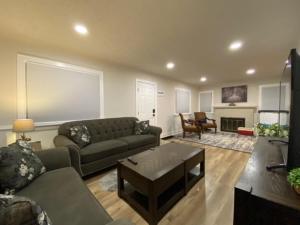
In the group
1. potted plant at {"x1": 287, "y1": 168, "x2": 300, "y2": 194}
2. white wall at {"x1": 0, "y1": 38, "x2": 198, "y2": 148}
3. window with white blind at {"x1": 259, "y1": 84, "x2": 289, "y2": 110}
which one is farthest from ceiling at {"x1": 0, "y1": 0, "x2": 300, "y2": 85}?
window with white blind at {"x1": 259, "y1": 84, "x2": 289, "y2": 110}

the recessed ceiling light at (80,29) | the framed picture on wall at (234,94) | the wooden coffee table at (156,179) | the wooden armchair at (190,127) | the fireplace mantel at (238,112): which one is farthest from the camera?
the framed picture on wall at (234,94)

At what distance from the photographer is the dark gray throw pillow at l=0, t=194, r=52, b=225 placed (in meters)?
0.53

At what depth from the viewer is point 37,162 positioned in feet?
4.67

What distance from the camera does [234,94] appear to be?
20.6 ft

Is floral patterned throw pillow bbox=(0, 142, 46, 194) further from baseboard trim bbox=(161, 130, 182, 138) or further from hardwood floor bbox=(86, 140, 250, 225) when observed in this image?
baseboard trim bbox=(161, 130, 182, 138)

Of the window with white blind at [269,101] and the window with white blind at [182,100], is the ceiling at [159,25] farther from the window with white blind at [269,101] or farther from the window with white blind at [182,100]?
the window with white blind at [269,101]

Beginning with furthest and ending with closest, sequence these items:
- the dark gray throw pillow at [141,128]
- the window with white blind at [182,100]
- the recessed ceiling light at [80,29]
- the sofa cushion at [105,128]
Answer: the window with white blind at [182,100] → the dark gray throw pillow at [141,128] → the sofa cushion at [105,128] → the recessed ceiling light at [80,29]

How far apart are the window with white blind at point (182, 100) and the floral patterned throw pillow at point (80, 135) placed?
159 inches

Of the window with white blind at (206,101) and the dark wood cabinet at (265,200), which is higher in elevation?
the window with white blind at (206,101)

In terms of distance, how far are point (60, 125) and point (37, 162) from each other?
146 centimetres

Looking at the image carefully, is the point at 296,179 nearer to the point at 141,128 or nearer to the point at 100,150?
the point at 100,150

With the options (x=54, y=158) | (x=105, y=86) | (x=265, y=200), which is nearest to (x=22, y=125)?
(x=54, y=158)

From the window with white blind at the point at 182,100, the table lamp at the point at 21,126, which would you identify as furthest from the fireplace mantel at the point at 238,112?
the table lamp at the point at 21,126

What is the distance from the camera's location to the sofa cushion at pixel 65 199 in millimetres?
869
